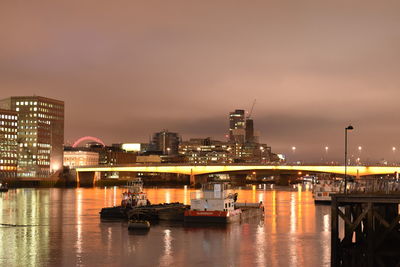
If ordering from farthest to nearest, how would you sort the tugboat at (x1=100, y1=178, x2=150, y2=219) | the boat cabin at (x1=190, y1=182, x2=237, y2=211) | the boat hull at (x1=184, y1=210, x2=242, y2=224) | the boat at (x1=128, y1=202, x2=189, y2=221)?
the tugboat at (x1=100, y1=178, x2=150, y2=219) < the boat at (x1=128, y1=202, x2=189, y2=221) < the boat hull at (x1=184, y1=210, x2=242, y2=224) < the boat cabin at (x1=190, y1=182, x2=237, y2=211)

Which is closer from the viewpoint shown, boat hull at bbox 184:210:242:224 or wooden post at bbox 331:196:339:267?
wooden post at bbox 331:196:339:267

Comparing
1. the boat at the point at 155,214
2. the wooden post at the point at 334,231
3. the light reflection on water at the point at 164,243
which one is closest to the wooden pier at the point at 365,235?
the wooden post at the point at 334,231

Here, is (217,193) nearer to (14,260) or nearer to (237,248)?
(237,248)

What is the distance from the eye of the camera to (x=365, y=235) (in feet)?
123

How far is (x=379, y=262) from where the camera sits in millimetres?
35438

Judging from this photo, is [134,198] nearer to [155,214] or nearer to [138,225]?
[155,214]

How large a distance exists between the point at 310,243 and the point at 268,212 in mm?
35540

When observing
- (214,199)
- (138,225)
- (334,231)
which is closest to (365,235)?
(334,231)

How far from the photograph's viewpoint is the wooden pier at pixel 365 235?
3451 centimetres

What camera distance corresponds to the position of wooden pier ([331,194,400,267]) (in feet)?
113

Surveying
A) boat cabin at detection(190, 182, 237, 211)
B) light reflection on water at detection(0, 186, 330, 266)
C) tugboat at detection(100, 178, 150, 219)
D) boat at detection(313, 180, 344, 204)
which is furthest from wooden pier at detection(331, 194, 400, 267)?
boat at detection(313, 180, 344, 204)

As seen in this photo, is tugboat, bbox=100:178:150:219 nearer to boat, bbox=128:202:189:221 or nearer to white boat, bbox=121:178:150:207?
white boat, bbox=121:178:150:207

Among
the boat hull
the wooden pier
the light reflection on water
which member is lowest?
the light reflection on water

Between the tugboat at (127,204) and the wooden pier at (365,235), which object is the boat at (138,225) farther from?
the wooden pier at (365,235)
